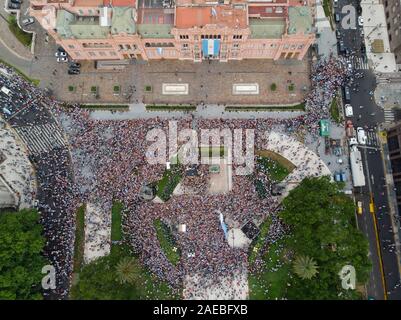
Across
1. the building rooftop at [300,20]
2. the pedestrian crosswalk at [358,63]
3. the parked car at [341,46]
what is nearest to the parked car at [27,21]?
the building rooftop at [300,20]

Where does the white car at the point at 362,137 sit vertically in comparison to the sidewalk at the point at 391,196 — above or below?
above

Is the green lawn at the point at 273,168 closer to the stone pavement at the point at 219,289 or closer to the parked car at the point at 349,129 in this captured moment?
the parked car at the point at 349,129

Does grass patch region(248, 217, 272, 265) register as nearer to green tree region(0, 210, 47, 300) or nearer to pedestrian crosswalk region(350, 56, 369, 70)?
pedestrian crosswalk region(350, 56, 369, 70)

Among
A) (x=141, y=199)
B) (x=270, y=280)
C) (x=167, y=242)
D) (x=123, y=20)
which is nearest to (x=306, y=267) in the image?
(x=270, y=280)

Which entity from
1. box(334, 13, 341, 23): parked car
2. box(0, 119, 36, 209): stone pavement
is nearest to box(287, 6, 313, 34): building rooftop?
box(334, 13, 341, 23): parked car

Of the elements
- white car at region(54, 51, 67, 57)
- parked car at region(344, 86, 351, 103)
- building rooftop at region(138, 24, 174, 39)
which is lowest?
parked car at region(344, 86, 351, 103)

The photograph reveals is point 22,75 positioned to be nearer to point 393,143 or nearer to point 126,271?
point 126,271

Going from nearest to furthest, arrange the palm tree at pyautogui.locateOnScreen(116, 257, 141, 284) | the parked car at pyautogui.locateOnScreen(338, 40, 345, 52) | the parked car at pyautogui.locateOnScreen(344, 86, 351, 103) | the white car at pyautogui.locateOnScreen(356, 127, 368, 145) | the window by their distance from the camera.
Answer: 1. the palm tree at pyautogui.locateOnScreen(116, 257, 141, 284)
2. the window
3. the white car at pyautogui.locateOnScreen(356, 127, 368, 145)
4. the parked car at pyautogui.locateOnScreen(344, 86, 351, 103)
5. the parked car at pyautogui.locateOnScreen(338, 40, 345, 52)
